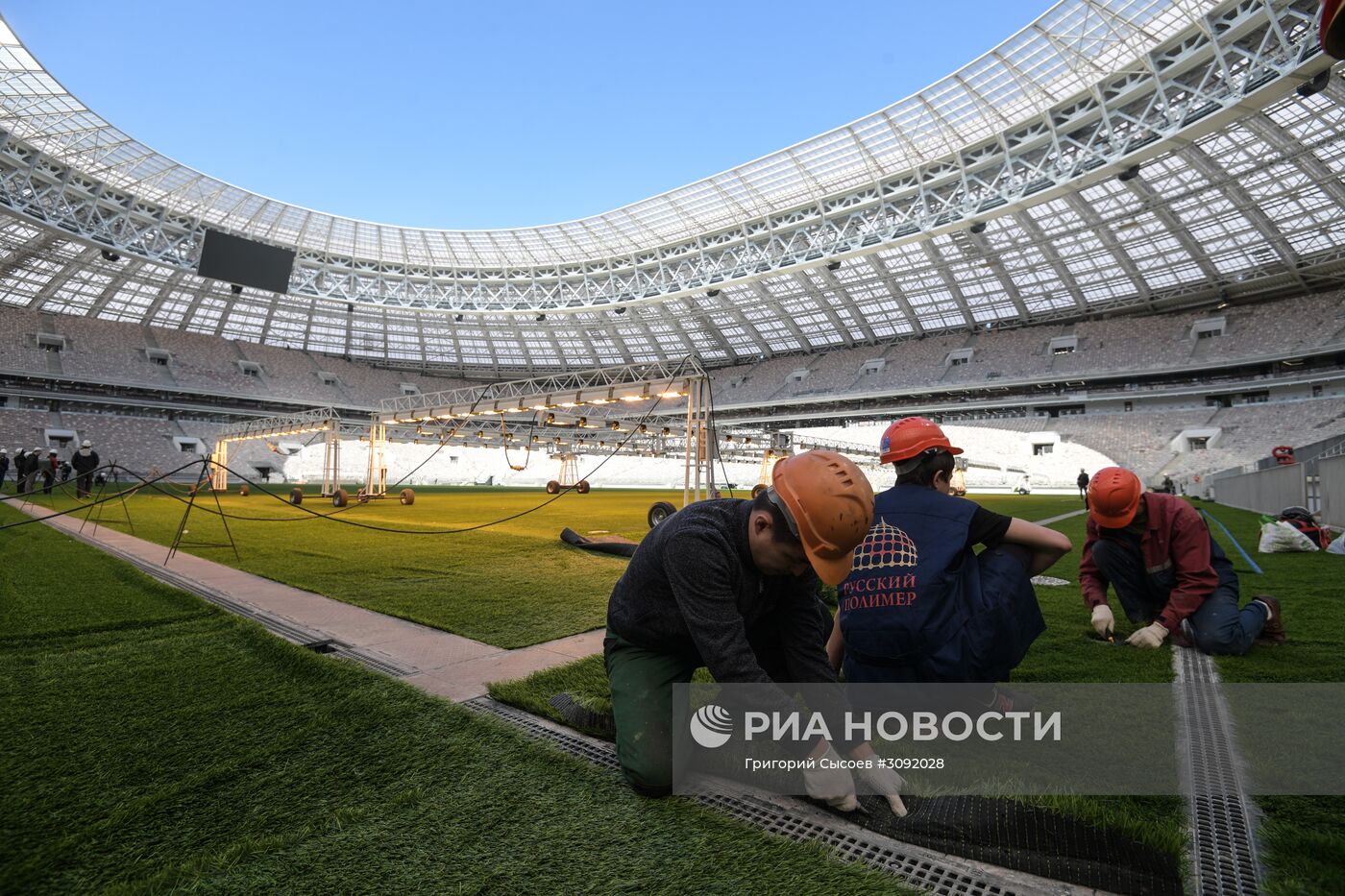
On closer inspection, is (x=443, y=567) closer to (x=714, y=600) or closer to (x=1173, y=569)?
(x=714, y=600)

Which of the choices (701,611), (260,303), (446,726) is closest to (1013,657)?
(701,611)

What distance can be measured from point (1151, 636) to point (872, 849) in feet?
11.4

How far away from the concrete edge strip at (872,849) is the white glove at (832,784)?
69 mm

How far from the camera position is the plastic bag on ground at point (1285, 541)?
9.66 metres

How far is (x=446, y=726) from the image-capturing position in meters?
2.82

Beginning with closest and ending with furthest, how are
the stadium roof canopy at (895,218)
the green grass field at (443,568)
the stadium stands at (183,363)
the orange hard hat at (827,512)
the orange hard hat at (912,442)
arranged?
1. the orange hard hat at (827,512)
2. the orange hard hat at (912,442)
3. the green grass field at (443,568)
4. the stadium roof canopy at (895,218)
5. the stadium stands at (183,363)

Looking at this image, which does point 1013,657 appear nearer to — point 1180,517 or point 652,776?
point 652,776

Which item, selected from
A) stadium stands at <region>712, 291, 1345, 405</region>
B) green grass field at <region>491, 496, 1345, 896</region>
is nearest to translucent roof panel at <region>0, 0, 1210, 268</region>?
green grass field at <region>491, 496, 1345, 896</region>

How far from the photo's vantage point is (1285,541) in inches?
381

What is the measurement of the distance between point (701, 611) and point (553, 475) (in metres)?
54.4

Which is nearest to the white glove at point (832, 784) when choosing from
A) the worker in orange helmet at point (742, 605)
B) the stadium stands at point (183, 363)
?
the worker in orange helmet at point (742, 605)

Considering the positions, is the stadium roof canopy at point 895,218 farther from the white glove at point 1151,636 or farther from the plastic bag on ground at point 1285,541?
the white glove at point 1151,636

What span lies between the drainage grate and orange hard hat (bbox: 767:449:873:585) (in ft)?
4.28

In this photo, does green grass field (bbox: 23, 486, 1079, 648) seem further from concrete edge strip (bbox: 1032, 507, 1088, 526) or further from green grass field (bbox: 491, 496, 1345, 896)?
concrete edge strip (bbox: 1032, 507, 1088, 526)
